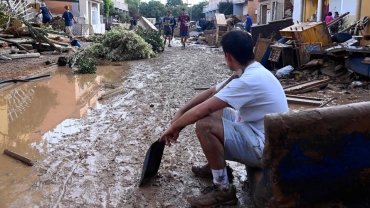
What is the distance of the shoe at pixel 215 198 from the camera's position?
124 inches

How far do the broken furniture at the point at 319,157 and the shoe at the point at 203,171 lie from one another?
1.38 metres

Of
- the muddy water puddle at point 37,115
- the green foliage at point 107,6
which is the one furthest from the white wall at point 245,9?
the muddy water puddle at point 37,115

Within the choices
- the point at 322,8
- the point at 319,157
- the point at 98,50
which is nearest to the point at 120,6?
the point at 322,8

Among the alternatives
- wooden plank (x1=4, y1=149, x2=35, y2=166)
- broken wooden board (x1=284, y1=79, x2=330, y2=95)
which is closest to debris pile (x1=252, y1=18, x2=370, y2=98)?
broken wooden board (x1=284, y1=79, x2=330, y2=95)

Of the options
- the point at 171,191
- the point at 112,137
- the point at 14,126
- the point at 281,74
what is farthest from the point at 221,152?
the point at 281,74

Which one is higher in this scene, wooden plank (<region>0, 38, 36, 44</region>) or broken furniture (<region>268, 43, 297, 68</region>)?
wooden plank (<region>0, 38, 36, 44</region>)

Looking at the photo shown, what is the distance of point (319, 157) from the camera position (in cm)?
233

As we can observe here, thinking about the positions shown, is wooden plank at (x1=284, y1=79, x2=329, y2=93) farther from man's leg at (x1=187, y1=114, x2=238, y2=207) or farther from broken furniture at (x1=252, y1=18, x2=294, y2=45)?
man's leg at (x1=187, y1=114, x2=238, y2=207)

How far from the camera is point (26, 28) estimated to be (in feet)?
49.3

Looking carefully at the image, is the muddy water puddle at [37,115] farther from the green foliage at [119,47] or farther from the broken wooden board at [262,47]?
the broken wooden board at [262,47]

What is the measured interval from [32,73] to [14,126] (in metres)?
5.09

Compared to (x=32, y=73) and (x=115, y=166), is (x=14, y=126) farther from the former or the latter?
(x=32, y=73)

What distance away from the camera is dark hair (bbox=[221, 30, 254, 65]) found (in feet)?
9.62

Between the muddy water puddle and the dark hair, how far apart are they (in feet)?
7.40
